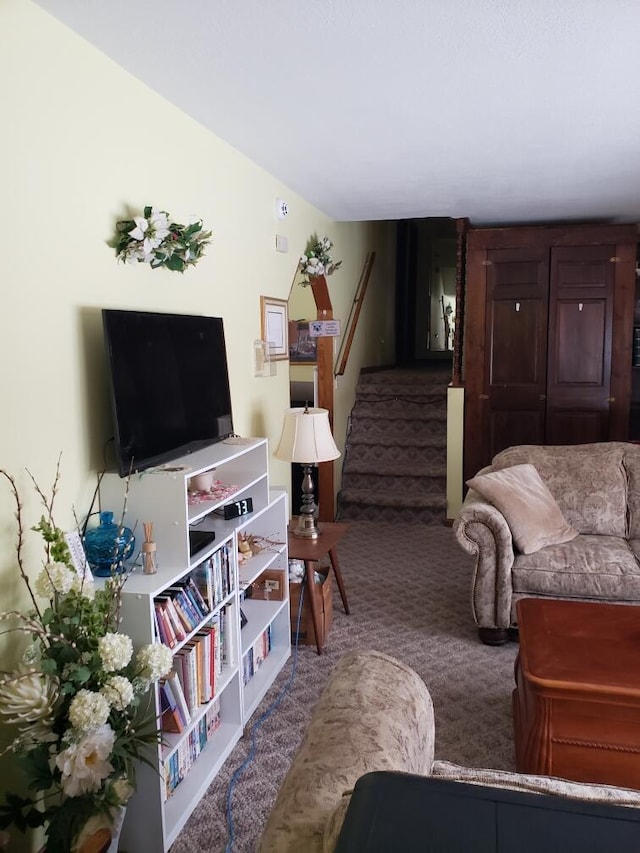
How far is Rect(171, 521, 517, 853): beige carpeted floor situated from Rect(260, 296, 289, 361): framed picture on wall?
4.76 feet

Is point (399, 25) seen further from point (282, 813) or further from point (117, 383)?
point (282, 813)

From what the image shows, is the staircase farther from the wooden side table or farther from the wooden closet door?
the wooden side table

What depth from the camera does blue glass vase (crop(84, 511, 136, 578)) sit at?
202 centimetres

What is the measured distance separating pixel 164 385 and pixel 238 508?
2.04 ft

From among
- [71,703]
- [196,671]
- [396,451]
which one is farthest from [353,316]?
[71,703]

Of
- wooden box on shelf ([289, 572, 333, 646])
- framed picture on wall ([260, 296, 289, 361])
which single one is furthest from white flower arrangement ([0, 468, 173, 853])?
framed picture on wall ([260, 296, 289, 361])

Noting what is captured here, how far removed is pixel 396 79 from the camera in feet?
7.41

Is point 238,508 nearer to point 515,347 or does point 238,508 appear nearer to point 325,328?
point 325,328

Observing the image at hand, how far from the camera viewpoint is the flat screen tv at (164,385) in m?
2.06

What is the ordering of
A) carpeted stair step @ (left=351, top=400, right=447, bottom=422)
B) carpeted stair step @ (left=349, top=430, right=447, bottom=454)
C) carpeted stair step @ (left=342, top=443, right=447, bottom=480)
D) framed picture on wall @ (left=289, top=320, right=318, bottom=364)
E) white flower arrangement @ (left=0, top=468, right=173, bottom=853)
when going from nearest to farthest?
white flower arrangement @ (left=0, top=468, right=173, bottom=853) → framed picture on wall @ (left=289, top=320, right=318, bottom=364) → carpeted stair step @ (left=342, top=443, right=447, bottom=480) → carpeted stair step @ (left=349, top=430, right=447, bottom=454) → carpeted stair step @ (left=351, top=400, right=447, bottom=422)

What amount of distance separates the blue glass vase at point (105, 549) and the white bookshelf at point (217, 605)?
7 centimetres

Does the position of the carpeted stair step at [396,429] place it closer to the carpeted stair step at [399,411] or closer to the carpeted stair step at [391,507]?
the carpeted stair step at [399,411]

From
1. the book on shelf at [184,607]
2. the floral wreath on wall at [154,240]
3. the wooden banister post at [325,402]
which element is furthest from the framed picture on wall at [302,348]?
the book on shelf at [184,607]

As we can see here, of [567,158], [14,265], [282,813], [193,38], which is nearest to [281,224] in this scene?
[567,158]
